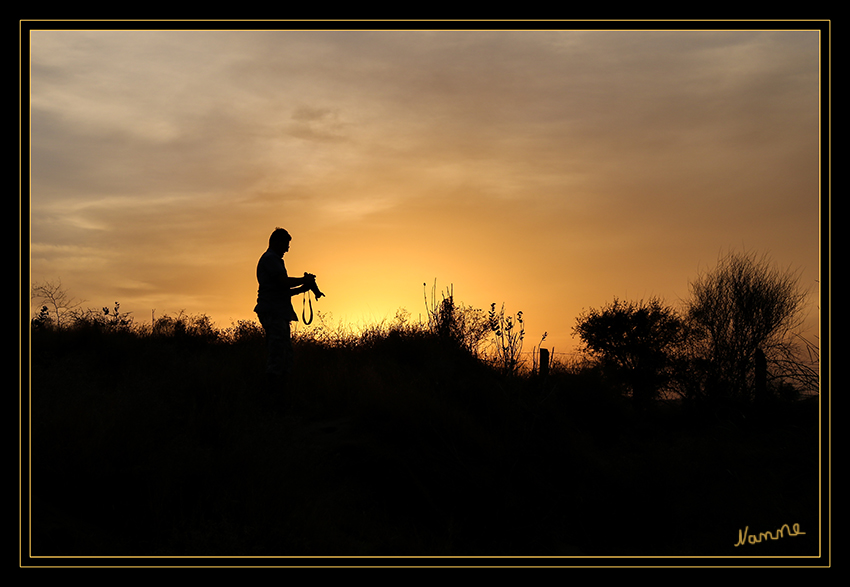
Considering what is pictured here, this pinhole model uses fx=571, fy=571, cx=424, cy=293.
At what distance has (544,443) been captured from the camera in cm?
775

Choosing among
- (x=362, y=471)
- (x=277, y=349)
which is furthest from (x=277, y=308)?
(x=362, y=471)

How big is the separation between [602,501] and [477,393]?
2.59 meters

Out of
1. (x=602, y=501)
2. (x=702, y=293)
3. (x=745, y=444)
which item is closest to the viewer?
(x=602, y=501)

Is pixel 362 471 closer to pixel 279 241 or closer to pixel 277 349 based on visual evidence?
pixel 277 349

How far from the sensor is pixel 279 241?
766 centimetres

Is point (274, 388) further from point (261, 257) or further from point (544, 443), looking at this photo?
point (544, 443)

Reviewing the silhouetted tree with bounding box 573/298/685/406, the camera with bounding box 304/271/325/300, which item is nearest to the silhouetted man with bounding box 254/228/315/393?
the camera with bounding box 304/271/325/300

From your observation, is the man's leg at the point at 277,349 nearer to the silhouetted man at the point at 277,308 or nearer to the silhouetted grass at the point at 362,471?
the silhouetted man at the point at 277,308

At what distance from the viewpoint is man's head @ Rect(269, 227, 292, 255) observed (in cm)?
763

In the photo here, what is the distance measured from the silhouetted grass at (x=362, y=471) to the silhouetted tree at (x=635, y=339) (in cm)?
1297

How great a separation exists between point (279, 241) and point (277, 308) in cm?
96

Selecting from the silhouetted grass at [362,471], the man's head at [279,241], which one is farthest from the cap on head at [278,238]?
the silhouetted grass at [362,471]
